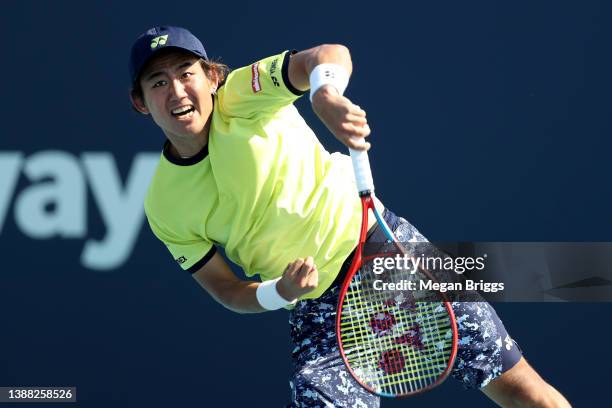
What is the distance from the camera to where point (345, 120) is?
282 cm

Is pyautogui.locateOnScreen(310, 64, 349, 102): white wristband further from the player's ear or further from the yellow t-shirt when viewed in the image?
the player's ear

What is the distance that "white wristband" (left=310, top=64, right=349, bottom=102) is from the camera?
2.97m

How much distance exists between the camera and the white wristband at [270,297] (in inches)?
129

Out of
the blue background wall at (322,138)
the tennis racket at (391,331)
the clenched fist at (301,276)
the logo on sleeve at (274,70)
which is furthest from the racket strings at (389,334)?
the blue background wall at (322,138)

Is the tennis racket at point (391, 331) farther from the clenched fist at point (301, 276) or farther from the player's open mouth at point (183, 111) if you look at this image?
the player's open mouth at point (183, 111)

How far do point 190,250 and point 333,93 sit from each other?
34.9 inches

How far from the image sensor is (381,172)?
4.62 metres

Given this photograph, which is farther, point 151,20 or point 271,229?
point 151,20

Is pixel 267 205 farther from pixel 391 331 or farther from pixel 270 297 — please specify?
pixel 391 331

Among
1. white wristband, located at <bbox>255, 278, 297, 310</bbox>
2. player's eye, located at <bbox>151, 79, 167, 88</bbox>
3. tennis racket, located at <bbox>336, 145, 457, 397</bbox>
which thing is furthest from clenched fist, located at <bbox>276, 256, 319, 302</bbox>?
player's eye, located at <bbox>151, 79, 167, 88</bbox>

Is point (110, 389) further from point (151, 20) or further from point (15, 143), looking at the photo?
point (151, 20)

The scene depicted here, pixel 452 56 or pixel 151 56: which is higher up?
pixel 452 56

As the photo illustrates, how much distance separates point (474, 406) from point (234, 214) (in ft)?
5.76

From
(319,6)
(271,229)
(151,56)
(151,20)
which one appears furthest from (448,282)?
(151,20)
